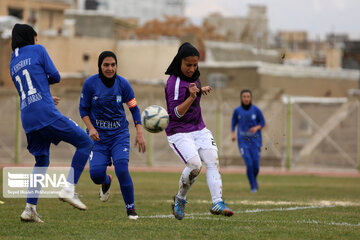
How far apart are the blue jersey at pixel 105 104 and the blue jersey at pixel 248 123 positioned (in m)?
7.64

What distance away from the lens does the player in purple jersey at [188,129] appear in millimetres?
9625

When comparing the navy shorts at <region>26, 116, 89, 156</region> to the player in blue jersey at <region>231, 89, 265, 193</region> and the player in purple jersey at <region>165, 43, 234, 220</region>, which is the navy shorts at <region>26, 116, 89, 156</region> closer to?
the player in purple jersey at <region>165, 43, 234, 220</region>

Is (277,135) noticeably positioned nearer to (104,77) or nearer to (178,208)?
(178,208)

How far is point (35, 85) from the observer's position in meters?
9.21

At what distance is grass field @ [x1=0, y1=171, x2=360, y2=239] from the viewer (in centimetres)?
862

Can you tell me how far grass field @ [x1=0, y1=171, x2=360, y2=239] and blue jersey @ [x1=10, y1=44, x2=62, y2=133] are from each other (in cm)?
128

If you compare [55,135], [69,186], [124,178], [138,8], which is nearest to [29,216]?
[69,186]

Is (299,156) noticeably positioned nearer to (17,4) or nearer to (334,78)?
(334,78)

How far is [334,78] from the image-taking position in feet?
184

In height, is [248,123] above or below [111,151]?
below

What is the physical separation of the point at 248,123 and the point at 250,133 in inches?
9.9

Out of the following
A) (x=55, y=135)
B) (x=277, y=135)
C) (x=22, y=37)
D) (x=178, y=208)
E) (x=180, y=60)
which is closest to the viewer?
(x=55, y=135)

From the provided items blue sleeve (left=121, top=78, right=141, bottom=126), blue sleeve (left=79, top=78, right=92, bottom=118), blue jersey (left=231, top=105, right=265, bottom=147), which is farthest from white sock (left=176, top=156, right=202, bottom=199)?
blue jersey (left=231, top=105, right=265, bottom=147)

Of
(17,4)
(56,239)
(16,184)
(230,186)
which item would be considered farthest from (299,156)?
(17,4)
